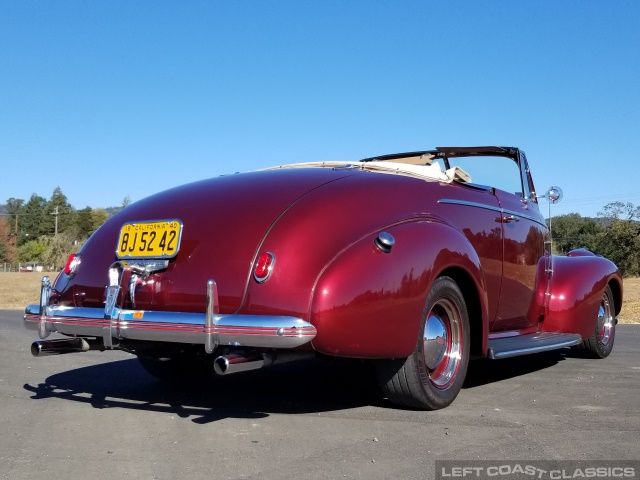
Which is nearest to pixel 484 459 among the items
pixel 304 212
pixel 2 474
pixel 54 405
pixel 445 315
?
pixel 445 315

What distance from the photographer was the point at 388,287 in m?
3.58

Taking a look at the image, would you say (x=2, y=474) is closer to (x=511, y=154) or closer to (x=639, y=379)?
(x=639, y=379)

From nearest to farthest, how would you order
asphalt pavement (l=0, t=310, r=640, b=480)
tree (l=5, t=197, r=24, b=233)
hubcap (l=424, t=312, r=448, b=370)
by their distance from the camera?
asphalt pavement (l=0, t=310, r=640, b=480) → hubcap (l=424, t=312, r=448, b=370) → tree (l=5, t=197, r=24, b=233)

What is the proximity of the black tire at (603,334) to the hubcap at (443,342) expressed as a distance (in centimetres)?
254

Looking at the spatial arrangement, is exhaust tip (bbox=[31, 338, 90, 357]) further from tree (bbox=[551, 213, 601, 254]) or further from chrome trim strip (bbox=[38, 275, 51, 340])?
tree (bbox=[551, 213, 601, 254])

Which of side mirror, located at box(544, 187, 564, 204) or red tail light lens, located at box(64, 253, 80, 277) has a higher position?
side mirror, located at box(544, 187, 564, 204)

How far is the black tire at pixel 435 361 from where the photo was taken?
151 inches

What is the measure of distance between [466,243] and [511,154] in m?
2.32

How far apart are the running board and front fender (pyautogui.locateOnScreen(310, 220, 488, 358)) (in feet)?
2.97

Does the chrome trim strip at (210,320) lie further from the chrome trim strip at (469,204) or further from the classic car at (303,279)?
the chrome trim strip at (469,204)

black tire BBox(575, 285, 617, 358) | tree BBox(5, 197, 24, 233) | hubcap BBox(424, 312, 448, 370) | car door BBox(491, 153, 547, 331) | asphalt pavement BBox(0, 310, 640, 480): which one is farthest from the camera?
tree BBox(5, 197, 24, 233)

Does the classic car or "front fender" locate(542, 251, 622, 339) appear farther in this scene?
"front fender" locate(542, 251, 622, 339)

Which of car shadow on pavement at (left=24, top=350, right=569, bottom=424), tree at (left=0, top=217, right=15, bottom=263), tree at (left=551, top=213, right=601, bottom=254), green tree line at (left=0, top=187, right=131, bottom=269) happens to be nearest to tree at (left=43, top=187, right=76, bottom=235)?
green tree line at (left=0, top=187, right=131, bottom=269)

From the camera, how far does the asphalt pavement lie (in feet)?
9.92
